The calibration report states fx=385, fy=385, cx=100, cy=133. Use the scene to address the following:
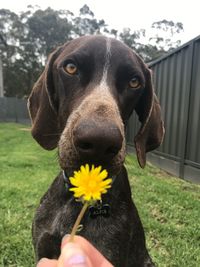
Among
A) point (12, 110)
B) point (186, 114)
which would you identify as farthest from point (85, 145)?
point (12, 110)

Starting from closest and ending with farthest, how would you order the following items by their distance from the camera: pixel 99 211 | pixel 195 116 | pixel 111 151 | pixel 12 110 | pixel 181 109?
pixel 111 151 → pixel 99 211 → pixel 195 116 → pixel 181 109 → pixel 12 110

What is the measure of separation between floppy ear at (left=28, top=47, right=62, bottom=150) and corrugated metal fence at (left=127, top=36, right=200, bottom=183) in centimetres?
507

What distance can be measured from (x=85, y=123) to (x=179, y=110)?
278 inches

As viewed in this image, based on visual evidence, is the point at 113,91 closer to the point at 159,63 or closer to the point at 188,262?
the point at 188,262

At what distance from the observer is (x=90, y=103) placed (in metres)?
2.14

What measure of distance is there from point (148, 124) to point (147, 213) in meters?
2.53

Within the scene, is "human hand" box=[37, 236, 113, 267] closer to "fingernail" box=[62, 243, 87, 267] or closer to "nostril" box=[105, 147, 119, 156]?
"fingernail" box=[62, 243, 87, 267]

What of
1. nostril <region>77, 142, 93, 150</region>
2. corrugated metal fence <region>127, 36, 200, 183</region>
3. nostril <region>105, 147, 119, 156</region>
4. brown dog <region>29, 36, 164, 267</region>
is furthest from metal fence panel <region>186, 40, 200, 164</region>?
nostril <region>77, 142, 93, 150</region>

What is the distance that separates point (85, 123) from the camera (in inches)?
69.4

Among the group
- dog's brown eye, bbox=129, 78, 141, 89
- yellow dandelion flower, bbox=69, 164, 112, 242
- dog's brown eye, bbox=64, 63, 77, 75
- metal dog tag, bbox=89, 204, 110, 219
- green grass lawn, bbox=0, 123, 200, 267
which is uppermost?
dog's brown eye, bbox=64, 63, 77, 75

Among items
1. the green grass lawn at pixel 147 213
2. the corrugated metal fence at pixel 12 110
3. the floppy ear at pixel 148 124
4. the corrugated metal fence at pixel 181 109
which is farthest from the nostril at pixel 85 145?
the corrugated metal fence at pixel 12 110

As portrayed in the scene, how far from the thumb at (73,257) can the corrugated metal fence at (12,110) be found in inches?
1225

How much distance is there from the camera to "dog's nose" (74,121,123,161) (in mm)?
1708

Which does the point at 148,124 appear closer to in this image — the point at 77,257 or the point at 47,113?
the point at 47,113
